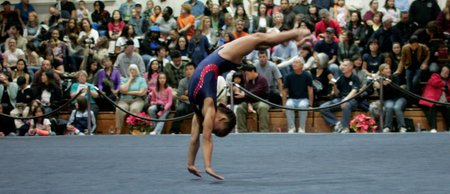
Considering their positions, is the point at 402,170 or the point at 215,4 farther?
the point at 215,4

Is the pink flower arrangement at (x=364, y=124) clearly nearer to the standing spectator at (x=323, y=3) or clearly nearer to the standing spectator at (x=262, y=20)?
the standing spectator at (x=262, y=20)

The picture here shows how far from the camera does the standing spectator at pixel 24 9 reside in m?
22.2

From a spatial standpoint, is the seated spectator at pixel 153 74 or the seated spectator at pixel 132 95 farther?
the seated spectator at pixel 153 74

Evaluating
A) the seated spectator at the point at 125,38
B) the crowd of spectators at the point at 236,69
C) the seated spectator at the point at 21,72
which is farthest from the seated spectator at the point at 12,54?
the seated spectator at the point at 125,38

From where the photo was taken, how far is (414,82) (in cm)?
1645

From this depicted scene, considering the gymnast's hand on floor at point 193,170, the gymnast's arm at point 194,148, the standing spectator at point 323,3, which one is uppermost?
the standing spectator at point 323,3

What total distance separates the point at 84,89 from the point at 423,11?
660 centimetres

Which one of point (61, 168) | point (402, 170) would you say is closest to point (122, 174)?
point (61, 168)

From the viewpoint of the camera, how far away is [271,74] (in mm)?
16812

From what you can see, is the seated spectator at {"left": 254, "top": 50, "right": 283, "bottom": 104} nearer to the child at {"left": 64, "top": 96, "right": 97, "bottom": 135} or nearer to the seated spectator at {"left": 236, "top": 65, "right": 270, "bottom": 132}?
the seated spectator at {"left": 236, "top": 65, "right": 270, "bottom": 132}

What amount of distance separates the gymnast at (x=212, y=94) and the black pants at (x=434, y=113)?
256 inches

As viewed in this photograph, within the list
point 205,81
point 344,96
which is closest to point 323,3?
point 344,96

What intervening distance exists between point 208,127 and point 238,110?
291 inches

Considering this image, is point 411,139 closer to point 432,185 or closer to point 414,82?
point 414,82
